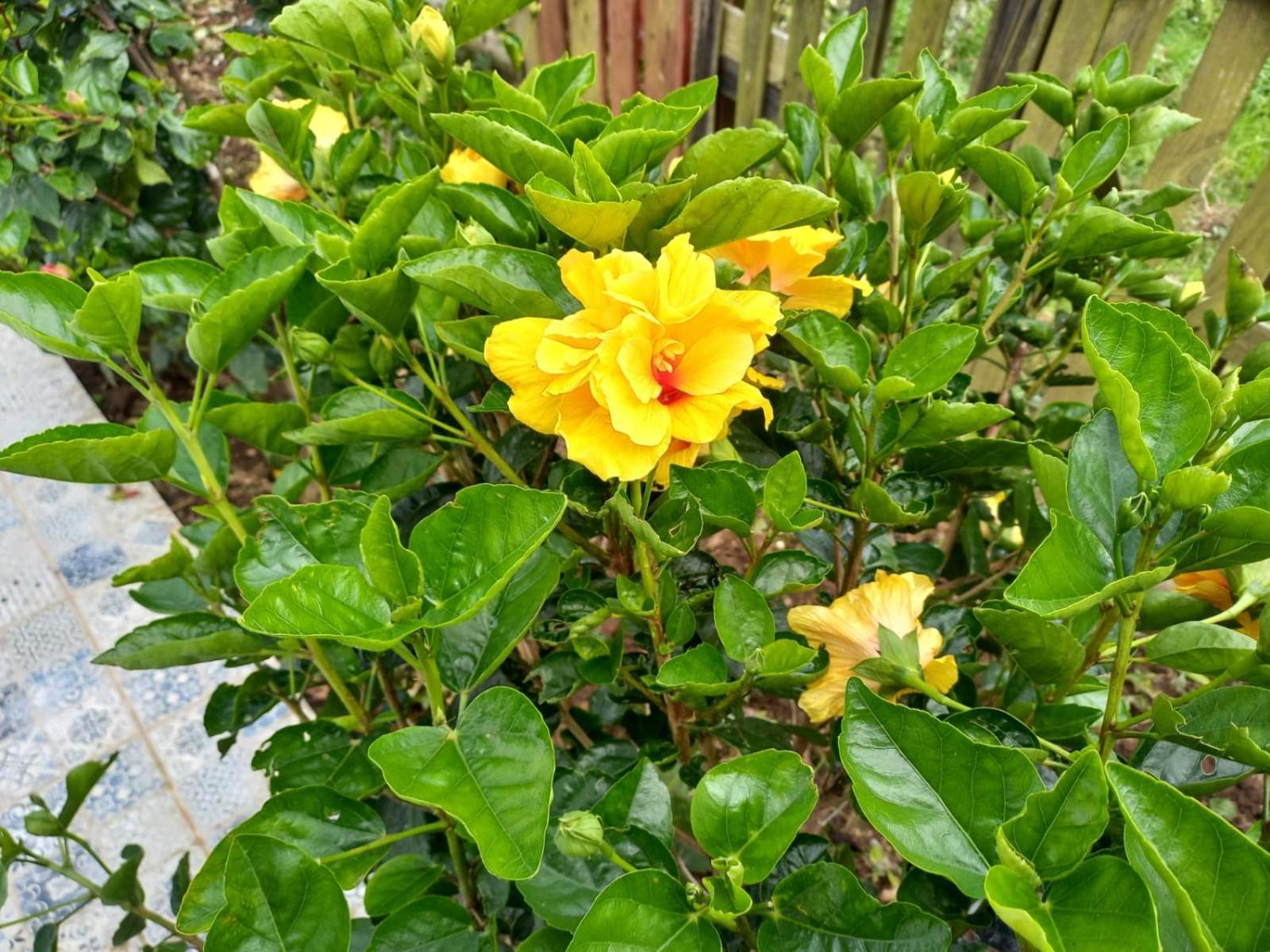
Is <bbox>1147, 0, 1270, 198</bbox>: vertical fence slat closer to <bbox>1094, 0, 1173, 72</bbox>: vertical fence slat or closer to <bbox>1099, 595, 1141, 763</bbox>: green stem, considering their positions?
<bbox>1094, 0, 1173, 72</bbox>: vertical fence slat

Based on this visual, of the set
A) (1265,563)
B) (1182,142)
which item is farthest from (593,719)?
(1182,142)

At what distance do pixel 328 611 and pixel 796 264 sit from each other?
0.43 m

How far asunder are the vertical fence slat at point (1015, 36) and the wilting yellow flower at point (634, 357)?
Answer: 4.45 feet

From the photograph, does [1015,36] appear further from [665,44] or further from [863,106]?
[863,106]

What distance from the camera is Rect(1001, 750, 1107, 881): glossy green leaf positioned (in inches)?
17.7

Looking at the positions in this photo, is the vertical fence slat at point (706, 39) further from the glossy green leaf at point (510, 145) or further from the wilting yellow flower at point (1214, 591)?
the wilting yellow flower at point (1214, 591)

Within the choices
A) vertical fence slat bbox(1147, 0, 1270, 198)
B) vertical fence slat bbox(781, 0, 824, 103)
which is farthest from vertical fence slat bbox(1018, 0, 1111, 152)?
vertical fence slat bbox(781, 0, 824, 103)

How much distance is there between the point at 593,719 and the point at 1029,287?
62 cm

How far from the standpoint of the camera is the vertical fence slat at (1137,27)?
154 centimetres

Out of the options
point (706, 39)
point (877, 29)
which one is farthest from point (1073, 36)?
point (706, 39)

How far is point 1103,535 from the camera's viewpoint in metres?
0.55

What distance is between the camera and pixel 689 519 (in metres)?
0.64

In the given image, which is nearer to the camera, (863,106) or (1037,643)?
(1037,643)

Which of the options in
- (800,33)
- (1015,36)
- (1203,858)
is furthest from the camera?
(800,33)
